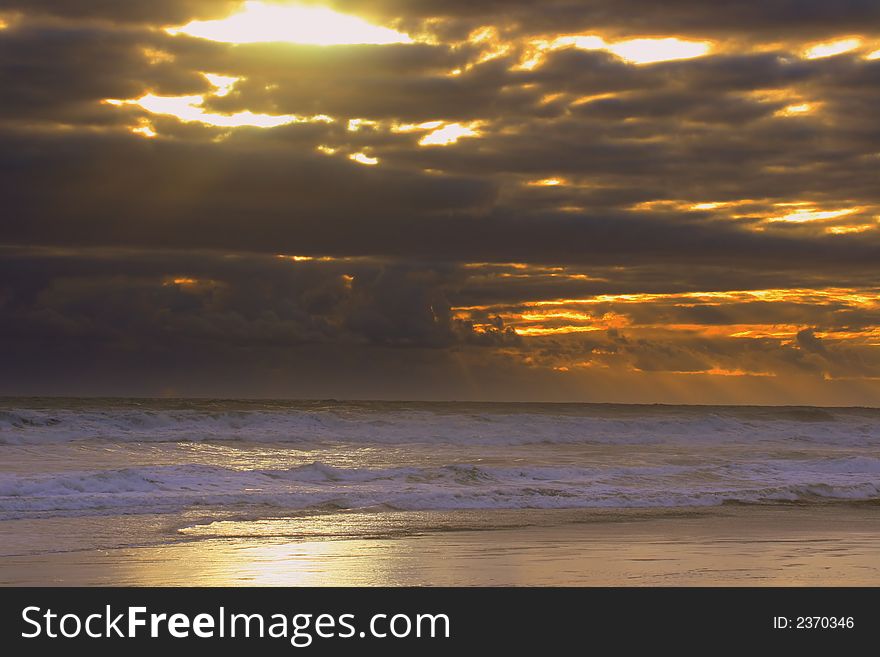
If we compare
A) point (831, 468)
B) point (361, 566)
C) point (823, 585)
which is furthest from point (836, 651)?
point (831, 468)

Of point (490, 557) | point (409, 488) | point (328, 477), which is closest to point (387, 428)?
point (328, 477)

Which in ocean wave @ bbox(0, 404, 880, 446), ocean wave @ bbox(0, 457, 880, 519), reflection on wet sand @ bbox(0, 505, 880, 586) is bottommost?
reflection on wet sand @ bbox(0, 505, 880, 586)

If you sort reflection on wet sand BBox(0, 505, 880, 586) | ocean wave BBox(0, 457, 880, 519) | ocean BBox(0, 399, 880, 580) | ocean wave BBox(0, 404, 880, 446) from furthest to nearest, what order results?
1. ocean wave BBox(0, 404, 880, 446)
2. ocean wave BBox(0, 457, 880, 519)
3. ocean BBox(0, 399, 880, 580)
4. reflection on wet sand BBox(0, 505, 880, 586)

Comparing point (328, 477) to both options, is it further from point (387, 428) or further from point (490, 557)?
point (387, 428)

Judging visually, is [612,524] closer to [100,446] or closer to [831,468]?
[831,468]

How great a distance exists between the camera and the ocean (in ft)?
59.8

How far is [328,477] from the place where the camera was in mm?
26078

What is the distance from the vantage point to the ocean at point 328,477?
18219 millimetres

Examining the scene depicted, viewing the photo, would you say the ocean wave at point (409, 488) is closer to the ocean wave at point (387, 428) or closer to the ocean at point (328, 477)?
the ocean at point (328, 477)

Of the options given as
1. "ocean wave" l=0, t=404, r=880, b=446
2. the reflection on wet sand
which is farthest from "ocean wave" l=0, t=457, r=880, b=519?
"ocean wave" l=0, t=404, r=880, b=446

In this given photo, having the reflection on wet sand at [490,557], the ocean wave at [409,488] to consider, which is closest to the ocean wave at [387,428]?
the ocean wave at [409,488]

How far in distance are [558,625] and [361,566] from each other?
4106 mm

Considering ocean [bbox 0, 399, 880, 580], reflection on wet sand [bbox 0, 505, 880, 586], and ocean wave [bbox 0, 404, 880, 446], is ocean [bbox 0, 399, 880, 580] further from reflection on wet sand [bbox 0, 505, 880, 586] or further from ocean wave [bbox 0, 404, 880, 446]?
reflection on wet sand [bbox 0, 505, 880, 586]

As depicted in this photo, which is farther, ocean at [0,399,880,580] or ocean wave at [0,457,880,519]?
ocean wave at [0,457,880,519]
